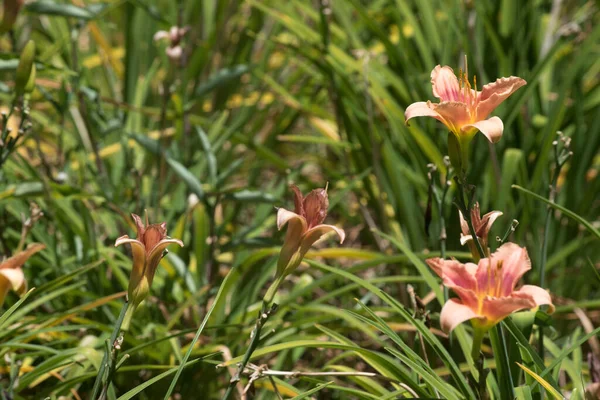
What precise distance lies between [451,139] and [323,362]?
46.0 inches

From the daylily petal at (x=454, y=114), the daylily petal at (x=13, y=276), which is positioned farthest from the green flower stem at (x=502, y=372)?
the daylily petal at (x=13, y=276)

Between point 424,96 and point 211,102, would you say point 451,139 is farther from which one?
point 211,102

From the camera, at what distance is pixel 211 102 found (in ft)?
10.1

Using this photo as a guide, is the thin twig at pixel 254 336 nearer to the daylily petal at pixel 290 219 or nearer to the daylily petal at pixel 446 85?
the daylily petal at pixel 290 219

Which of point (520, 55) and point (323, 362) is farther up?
point (520, 55)

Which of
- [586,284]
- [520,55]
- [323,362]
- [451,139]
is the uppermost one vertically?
[520,55]

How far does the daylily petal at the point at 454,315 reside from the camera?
3.04 ft

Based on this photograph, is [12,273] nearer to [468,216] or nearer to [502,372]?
[468,216]

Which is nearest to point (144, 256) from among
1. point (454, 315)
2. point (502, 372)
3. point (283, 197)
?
point (454, 315)

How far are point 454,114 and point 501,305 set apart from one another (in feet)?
0.87

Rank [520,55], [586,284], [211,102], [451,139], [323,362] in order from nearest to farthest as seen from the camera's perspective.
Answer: [451,139] → [323,362] → [586,284] → [520,55] → [211,102]

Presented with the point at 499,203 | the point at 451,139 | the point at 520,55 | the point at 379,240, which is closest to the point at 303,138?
the point at 379,240

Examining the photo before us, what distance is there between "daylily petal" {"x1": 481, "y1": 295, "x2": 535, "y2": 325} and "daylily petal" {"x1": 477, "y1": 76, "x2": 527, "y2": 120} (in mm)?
258

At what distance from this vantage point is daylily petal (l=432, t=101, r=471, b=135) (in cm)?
102
